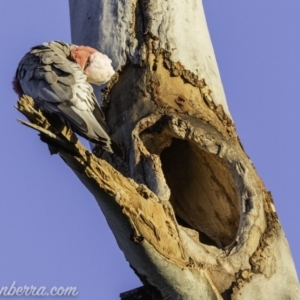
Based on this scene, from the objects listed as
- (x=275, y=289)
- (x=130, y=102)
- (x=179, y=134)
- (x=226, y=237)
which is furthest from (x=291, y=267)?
(x=130, y=102)

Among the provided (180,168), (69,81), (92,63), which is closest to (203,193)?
(180,168)

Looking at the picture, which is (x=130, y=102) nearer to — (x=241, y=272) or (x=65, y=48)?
(x=65, y=48)

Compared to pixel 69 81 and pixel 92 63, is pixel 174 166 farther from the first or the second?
pixel 69 81

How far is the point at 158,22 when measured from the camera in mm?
4488

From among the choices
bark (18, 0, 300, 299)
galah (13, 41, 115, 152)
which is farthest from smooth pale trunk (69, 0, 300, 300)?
galah (13, 41, 115, 152)

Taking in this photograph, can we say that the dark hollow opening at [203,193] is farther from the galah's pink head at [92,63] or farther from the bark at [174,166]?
the galah's pink head at [92,63]

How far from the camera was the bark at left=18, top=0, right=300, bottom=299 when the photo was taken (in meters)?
3.48

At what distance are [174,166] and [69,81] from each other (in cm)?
90

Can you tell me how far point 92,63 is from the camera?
410 centimetres

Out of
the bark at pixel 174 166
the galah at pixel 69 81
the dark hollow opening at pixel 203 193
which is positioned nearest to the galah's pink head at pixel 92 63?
the galah at pixel 69 81

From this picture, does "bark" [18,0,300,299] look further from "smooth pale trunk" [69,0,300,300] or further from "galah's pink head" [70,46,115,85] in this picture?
"galah's pink head" [70,46,115,85]

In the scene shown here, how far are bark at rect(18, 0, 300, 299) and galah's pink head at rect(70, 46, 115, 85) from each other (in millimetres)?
224

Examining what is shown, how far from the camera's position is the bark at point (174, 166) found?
3.48m

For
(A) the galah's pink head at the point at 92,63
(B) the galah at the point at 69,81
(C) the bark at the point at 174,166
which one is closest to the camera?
(C) the bark at the point at 174,166
